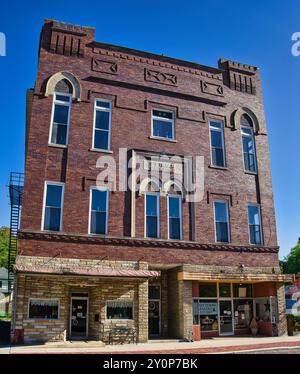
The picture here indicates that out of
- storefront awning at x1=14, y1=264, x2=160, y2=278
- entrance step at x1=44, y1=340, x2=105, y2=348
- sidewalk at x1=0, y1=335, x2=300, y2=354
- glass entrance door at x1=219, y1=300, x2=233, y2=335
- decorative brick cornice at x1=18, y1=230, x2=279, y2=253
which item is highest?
decorative brick cornice at x1=18, y1=230, x2=279, y2=253

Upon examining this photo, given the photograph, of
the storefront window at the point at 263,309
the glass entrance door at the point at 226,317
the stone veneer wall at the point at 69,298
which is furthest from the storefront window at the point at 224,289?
the stone veneer wall at the point at 69,298

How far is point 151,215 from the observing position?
749 inches

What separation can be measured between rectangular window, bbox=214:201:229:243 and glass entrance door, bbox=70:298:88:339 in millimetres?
7266

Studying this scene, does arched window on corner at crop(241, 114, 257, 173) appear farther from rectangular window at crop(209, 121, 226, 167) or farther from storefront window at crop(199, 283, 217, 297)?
storefront window at crop(199, 283, 217, 297)

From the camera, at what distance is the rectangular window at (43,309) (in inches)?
623

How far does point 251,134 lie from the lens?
22812 mm

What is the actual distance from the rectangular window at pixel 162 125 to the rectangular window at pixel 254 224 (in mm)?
5829

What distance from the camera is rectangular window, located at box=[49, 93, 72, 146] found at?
18.4 m

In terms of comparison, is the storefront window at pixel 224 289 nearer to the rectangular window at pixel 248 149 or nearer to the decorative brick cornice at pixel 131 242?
the decorative brick cornice at pixel 131 242

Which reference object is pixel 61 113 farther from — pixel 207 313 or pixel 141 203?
pixel 207 313

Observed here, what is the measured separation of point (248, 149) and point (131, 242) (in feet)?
29.7

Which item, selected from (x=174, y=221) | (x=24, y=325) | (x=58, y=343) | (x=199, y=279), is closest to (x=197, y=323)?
(x=199, y=279)

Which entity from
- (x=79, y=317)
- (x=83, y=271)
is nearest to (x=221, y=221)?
(x=83, y=271)
